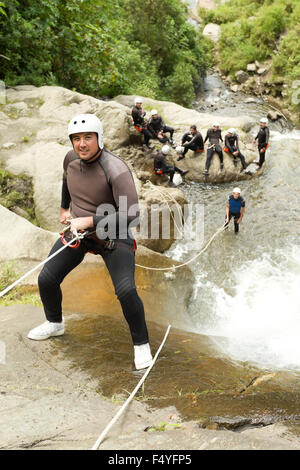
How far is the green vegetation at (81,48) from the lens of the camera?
10.9 metres

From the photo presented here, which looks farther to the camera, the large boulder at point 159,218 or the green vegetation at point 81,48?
the green vegetation at point 81,48

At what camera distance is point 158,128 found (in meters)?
12.1

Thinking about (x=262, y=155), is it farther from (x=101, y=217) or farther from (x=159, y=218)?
(x=101, y=217)

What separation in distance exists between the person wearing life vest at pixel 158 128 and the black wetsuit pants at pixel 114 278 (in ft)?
30.8

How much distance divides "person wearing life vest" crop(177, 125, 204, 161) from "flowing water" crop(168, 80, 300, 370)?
4.34 feet

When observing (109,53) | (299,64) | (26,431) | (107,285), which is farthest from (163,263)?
(299,64)

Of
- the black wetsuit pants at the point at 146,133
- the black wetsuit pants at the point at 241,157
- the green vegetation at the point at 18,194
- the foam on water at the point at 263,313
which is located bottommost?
the foam on water at the point at 263,313

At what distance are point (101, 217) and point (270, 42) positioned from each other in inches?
993

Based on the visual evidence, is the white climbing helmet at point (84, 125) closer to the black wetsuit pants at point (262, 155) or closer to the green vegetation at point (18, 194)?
the green vegetation at point (18, 194)

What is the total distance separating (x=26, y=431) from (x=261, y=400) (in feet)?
5.57

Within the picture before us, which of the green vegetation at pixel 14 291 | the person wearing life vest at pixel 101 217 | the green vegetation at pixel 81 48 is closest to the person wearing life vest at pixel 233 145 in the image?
the green vegetation at pixel 81 48

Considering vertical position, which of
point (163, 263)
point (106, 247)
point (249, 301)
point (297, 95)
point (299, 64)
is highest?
point (299, 64)

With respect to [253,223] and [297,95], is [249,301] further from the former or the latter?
[297,95]

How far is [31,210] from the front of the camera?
762 cm
